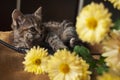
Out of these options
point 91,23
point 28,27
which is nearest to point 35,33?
point 28,27

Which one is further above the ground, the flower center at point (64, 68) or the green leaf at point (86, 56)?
the green leaf at point (86, 56)

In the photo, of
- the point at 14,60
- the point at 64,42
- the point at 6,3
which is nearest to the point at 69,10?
the point at 6,3

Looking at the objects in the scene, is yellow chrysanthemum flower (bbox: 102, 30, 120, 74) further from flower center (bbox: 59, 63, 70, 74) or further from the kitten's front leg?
the kitten's front leg

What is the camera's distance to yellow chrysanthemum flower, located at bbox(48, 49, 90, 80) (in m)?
0.32

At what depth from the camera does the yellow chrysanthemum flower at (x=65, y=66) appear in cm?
32

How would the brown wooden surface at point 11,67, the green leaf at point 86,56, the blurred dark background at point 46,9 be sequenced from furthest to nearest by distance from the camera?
the blurred dark background at point 46,9 < the brown wooden surface at point 11,67 < the green leaf at point 86,56

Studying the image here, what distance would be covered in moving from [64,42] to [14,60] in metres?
0.70

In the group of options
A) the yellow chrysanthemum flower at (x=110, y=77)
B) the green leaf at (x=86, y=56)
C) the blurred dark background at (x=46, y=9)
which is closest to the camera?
the yellow chrysanthemum flower at (x=110, y=77)

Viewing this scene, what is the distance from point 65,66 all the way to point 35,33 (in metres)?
1.04

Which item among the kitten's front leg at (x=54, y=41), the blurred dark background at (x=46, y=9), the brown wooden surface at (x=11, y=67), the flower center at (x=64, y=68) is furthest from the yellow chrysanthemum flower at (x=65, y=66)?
the blurred dark background at (x=46, y=9)

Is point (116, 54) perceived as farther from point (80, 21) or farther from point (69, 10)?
point (69, 10)

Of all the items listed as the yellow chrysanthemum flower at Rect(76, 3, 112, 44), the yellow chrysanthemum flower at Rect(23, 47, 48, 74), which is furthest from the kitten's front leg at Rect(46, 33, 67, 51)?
the yellow chrysanthemum flower at Rect(76, 3, 112, 44)

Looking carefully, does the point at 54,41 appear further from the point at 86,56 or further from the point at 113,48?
the point at 113,48

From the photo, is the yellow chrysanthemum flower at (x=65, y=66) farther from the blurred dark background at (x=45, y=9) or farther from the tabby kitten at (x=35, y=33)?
the blurred dark background at (x=45, y=9)
